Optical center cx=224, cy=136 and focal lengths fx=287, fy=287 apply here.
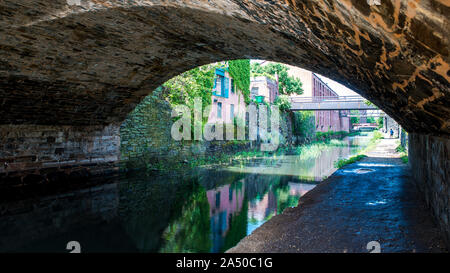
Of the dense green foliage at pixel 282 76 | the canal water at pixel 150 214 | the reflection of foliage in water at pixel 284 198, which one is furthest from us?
the dense green foliage at pixel 282 76

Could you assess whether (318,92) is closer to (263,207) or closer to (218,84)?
(218,84)

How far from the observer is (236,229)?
5.14 m

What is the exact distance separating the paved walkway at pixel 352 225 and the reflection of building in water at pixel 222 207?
3.07 feet

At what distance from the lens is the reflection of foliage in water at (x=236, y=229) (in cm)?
447

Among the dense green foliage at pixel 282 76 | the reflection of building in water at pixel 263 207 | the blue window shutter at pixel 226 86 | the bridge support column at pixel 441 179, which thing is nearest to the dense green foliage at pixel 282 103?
the dense green foliage at pixel 282 76

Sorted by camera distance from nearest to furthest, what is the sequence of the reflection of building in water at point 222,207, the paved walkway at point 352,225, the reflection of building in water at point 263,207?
the paved walkway at point 352,225 → the reflection of building in water at point 222,207 → the reflection of building in water at point 263,207

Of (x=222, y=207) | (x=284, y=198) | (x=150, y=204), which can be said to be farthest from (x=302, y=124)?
(x=150, y=204)

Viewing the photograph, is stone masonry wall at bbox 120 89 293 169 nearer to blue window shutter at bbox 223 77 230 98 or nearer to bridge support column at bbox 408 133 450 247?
blue window shutter at bbox 223 77 230 98

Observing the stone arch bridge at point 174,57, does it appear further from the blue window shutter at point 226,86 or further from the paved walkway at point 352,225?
the blue window shutter at point 226,86

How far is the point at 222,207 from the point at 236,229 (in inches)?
60.9

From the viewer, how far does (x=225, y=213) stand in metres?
6.18

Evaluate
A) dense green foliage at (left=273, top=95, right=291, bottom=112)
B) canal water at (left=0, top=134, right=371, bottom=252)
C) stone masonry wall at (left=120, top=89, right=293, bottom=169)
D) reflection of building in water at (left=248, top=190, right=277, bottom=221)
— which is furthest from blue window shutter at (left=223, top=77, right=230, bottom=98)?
reflection of building in water at (left=248, top=190, right=277, bottom=221)

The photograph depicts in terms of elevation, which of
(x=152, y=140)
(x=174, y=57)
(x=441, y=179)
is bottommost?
(x=441, y=179)
